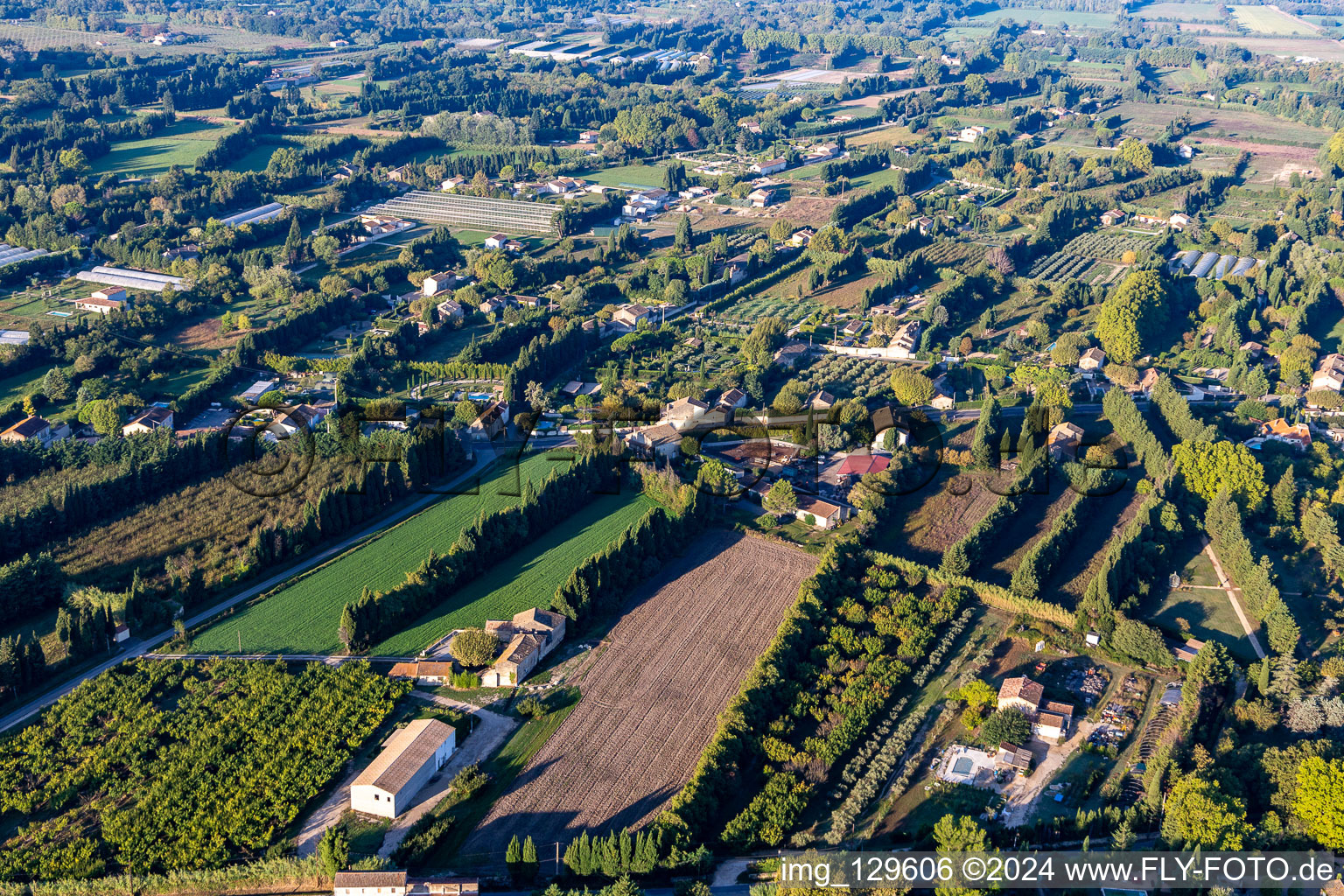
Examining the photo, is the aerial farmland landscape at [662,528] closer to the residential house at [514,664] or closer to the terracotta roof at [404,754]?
the terracotta roof at [404,754]

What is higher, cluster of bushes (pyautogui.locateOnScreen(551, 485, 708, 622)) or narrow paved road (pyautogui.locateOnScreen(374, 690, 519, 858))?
cluster of bushes (pyautogui.locateOnScreen(551, 485, 708, 622))

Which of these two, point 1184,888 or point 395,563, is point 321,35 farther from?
point 1184,888

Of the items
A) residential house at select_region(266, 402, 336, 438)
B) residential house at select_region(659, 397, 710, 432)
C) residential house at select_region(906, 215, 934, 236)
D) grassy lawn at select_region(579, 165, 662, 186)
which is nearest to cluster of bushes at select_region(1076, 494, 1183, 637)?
residential house at select_region(659, 397, 710, 432)

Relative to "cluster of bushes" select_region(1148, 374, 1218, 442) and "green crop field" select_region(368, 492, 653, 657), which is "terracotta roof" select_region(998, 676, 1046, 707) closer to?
"green crop field" select_region(368, 492, 653, 657)

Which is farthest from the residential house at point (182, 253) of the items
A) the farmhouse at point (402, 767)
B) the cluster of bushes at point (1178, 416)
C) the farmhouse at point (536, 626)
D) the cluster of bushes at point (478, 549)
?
the cluster of bushes at point (1178, 416)

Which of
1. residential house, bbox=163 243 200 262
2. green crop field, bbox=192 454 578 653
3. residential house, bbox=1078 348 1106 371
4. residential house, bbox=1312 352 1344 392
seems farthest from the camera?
residential house, bbox=163 243 200 262

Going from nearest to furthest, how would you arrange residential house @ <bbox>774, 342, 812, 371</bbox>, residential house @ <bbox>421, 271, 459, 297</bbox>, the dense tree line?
the dense tree line → residential house @ <bbox>774, 342, 812, 371</bbox> → residential house @ <bbox>421, 271, 459, 297</bbox>

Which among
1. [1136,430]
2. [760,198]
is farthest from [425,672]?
[760,198]

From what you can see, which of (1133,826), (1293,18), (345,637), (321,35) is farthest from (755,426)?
(1293,18)
